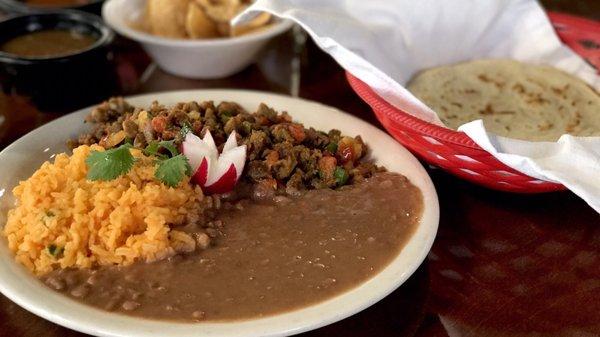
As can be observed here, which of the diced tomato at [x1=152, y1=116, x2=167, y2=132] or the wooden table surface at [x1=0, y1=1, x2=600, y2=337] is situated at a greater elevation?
the diced tomato at [x1=152, y1=116, x2=167, y2=132]

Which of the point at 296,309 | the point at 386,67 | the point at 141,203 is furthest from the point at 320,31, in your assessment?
the point at 296,309

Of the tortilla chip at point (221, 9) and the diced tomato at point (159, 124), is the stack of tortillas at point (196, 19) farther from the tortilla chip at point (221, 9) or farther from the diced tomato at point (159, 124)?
the diced tomato at point (159, 124)

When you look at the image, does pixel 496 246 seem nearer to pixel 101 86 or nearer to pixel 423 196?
pixel 423 196

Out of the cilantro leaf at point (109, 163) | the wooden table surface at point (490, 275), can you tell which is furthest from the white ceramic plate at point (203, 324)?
the cilantro leaf at point (109, 163)

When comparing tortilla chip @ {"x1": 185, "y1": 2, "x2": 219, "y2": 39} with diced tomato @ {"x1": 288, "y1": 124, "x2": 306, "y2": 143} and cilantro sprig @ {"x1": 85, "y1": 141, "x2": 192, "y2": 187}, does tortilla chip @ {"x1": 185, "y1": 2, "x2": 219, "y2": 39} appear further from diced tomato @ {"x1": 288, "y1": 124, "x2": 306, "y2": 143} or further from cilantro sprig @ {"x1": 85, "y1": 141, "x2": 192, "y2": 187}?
cilantro sprig @ {"x1": 85, "y1": 141, "x2": 192, "y2": 187}

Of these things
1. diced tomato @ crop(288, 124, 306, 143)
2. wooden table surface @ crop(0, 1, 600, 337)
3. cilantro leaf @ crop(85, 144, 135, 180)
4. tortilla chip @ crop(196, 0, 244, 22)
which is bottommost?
wooden table surface @ crop(0, 1, 600, 337)

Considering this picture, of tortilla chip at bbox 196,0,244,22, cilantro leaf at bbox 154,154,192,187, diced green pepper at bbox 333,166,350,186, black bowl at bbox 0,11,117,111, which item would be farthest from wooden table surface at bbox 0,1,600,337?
tortilla chip at bbox 196,0,244,22
